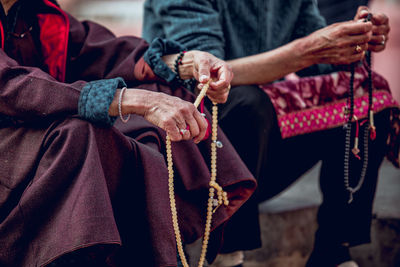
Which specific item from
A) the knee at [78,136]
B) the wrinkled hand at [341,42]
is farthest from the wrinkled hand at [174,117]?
the wrinkled hand at [341,42]

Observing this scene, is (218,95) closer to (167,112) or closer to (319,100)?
(167,112)

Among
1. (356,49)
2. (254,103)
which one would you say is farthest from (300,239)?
(356,49)

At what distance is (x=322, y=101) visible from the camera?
5.49 feet

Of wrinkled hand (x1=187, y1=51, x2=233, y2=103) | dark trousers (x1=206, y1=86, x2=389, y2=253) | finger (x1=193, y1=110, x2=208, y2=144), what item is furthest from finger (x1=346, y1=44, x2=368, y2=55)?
finger (x1=193, y1=110, x2=208, y2=144)

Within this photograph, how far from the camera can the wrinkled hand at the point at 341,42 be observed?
1.50 m

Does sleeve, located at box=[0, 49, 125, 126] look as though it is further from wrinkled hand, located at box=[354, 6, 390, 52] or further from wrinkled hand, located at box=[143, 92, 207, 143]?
wrinkled hand, located at box=[354, 6, 390, 52]

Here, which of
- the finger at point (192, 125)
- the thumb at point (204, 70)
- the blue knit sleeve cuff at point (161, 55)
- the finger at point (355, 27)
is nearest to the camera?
the finger at point (192, 125)

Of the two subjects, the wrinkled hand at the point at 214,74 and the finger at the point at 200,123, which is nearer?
the finger at the point at 200,123

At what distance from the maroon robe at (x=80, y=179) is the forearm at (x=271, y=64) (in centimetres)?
37

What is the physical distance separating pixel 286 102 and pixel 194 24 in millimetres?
431

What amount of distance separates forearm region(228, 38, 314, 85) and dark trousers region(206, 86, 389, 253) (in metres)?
0.05

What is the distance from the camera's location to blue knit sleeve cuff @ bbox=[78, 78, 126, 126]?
1048 mm

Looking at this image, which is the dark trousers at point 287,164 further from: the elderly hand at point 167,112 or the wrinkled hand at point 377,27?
the elderly hand at point 167,112

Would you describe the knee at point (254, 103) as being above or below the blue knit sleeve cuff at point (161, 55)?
below
